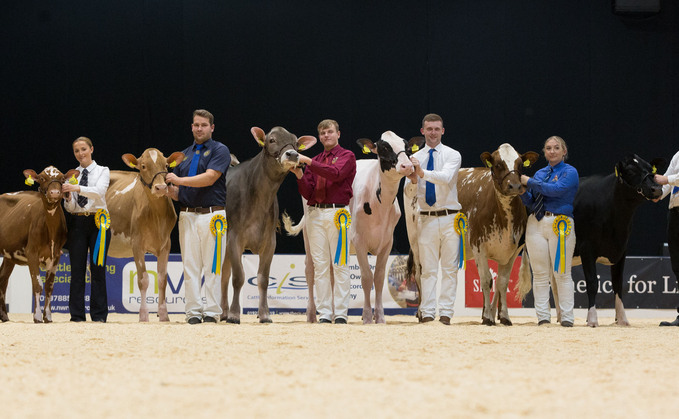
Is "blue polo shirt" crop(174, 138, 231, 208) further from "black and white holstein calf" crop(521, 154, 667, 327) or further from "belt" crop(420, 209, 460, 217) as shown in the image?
"black and white holstein calf" crop(521, 154, 667, 327)

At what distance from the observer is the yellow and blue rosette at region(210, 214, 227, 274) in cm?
668

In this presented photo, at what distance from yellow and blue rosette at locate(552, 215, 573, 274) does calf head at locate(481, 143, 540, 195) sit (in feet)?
1.61

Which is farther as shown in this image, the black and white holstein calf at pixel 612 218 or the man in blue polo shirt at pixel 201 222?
the black and white holstein calf at pixel 612 218

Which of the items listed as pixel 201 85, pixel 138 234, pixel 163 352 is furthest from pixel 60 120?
pixel 163 352

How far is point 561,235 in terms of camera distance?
6.89 metres

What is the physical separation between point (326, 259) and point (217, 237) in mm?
997

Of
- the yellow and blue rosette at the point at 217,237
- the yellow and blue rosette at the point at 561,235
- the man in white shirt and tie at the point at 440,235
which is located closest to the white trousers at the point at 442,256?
the man in white shirt and tie at the point at 440,235

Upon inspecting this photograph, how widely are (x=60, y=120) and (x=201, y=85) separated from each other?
2620 mm

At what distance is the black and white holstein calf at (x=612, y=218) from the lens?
7.17m

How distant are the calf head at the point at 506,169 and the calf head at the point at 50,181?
3976 millimetres

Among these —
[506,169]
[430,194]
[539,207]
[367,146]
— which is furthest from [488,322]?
[367,146]

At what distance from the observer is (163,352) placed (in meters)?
4.45

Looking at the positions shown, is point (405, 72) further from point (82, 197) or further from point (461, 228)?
point (82, 197)

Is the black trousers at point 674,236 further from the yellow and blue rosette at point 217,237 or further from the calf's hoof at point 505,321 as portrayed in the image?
the yellow and blue rosette at point 217,237
